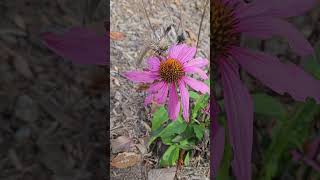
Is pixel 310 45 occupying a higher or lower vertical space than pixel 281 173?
higher

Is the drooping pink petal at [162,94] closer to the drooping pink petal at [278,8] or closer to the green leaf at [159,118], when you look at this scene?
the green leaf at [159,118]

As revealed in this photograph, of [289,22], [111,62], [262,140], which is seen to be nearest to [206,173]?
[262,140]

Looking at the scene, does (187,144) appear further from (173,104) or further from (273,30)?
(273,30)

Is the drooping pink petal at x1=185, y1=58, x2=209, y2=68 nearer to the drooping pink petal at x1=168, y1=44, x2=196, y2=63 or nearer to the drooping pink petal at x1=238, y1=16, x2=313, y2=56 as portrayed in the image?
the drooping pink petal at x1=168, y1=44, x2=196, y2=63

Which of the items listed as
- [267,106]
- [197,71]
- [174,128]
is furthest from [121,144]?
[267,106]

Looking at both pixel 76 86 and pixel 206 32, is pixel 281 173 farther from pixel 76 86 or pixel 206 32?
pixel 76 86

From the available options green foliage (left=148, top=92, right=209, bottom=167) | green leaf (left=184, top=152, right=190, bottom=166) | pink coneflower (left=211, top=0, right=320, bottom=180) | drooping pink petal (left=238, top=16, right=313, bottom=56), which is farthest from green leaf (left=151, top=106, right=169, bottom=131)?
drooping pink petal (left=238, top=16, right=313, bottom=56)
